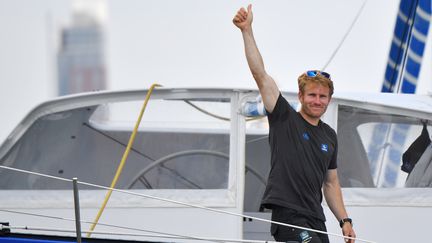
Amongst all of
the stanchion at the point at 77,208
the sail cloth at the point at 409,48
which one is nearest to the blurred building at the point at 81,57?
the sail cloth at the point at 409,48

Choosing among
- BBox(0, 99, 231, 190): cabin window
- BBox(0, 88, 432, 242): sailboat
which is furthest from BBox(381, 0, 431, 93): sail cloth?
BBox(0, 99, 231, 190): cabin window

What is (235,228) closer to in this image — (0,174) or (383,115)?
(383,115)

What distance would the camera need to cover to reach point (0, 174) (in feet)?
22.2

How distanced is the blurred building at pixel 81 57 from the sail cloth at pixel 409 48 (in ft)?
205

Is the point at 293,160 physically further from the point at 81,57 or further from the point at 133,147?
the point at 81,57

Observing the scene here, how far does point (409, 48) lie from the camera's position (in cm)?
933

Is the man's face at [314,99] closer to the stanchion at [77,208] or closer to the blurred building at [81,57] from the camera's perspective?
the stanchion at [77,208]

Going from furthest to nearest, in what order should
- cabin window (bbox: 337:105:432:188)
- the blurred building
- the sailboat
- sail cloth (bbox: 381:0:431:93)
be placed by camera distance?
the blurred building < sail cloth (bbox: 381:0:431:93) < cabin window (bbox: 337:105:432:188) < the sailboat

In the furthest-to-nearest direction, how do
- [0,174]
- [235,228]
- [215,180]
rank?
[215,180]
[0,174]
[235,228]

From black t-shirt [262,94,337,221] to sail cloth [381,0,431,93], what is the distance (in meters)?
4.13

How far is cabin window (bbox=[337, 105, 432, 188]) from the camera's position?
6363mm

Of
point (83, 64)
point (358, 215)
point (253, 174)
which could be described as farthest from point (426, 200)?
point (83, 64)

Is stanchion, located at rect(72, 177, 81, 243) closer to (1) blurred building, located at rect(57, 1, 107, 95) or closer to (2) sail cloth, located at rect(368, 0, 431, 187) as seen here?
(2) sail cloth, located at rect(368, 0, 431, 187)

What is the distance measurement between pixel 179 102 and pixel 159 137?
3.02 ft
